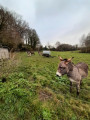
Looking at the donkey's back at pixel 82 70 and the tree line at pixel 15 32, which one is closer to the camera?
the donkey's back at pixel 82 70

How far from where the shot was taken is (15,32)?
17031mm

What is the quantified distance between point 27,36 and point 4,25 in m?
14.7

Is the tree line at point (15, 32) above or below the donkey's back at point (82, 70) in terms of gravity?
above

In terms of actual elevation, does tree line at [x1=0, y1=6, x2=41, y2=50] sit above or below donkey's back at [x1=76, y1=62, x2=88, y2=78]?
above

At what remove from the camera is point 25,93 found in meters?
2.11

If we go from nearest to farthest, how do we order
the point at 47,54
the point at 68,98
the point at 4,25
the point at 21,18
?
the point at 68,98 < the point at 47,54 < the point at 4,25 < the point at 21,18

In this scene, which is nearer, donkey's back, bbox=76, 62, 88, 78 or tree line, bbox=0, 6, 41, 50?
donkey's back, bbox=76, 62, 88, 78

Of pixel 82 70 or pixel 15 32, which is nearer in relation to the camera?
pixel 82 70

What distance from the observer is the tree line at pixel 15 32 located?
13238 mm

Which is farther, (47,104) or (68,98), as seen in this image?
(68,98)

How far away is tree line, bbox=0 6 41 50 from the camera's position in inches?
521

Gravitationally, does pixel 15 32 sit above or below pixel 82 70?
above

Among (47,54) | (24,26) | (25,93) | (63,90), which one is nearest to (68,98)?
(63,90)

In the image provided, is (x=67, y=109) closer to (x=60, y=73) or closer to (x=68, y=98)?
(x=68, y=98)
